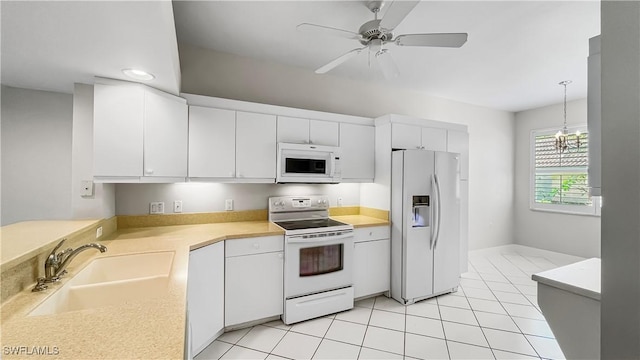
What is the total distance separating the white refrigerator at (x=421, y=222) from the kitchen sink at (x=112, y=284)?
224 cm

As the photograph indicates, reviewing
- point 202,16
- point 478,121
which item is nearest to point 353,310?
point 202,16

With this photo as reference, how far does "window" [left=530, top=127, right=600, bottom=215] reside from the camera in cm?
414

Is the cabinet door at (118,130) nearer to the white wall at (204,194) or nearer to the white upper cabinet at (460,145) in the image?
the white wall at (204,194)

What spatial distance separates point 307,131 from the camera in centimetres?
288

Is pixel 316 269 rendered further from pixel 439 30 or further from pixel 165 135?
pixel 439 30

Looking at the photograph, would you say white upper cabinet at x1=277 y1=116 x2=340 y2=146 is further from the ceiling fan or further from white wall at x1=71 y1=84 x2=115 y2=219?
white wall at x1=71 y1=84 x2=115 y2=219

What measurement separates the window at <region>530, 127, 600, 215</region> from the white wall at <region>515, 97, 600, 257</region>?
0.10 m

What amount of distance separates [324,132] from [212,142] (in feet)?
3.92

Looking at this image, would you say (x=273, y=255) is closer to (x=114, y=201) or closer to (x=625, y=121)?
(x=114, y=201)

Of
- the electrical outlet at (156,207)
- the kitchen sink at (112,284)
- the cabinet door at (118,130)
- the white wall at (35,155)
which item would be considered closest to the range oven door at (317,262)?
the kitchen sink at (112,284)

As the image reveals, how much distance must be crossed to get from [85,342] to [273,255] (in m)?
1.68

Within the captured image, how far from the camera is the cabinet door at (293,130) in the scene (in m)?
2.75

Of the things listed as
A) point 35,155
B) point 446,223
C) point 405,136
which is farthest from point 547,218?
point 35,155

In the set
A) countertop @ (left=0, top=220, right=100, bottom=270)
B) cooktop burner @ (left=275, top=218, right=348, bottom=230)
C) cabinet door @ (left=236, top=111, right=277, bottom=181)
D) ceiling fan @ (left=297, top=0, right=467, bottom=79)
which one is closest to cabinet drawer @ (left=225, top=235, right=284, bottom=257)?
cooktop burner @ (left=275, top=218, right=348, bottom=230)
